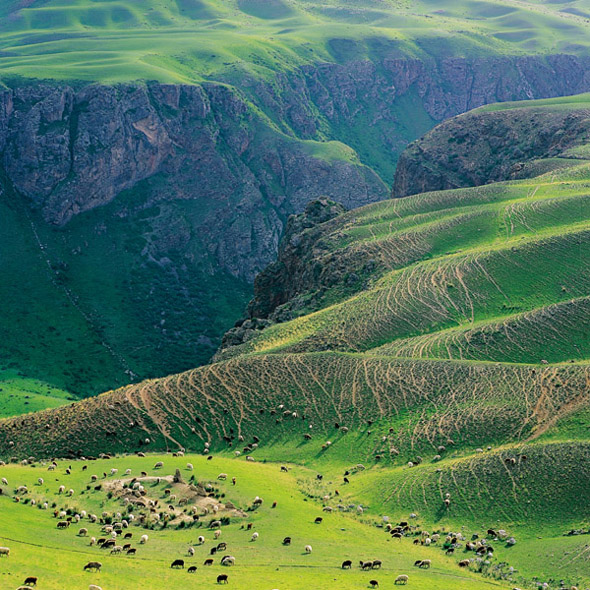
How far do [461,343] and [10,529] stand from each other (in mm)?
54060

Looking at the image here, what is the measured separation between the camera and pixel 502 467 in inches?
2362

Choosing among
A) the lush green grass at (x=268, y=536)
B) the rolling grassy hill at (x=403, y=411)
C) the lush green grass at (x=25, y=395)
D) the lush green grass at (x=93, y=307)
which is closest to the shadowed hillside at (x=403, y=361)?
the rolling grassy hill at (x=403, y=411)

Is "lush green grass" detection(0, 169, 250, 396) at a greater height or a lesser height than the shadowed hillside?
lesser

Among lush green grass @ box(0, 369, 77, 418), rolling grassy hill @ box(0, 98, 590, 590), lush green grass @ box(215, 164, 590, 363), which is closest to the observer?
rolling grassy hill @ box(0, 98, 590, 590)

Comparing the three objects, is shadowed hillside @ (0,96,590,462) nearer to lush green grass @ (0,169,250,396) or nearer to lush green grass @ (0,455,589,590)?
lush green grass @ (0,455,589,590)

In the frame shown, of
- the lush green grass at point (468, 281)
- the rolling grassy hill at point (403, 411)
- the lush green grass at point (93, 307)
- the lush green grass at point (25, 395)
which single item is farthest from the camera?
the lush green grass at point (93, 307)

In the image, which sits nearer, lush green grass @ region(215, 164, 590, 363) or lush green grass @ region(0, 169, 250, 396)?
lush green grass @ region(215, 164, 590, 363)

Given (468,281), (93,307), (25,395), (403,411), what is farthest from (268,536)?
(93,307)

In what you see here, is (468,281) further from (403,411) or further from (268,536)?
(268,536)

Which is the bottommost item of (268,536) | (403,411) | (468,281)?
(403,411)

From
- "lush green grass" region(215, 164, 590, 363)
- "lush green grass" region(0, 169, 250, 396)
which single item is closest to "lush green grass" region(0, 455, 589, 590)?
"lush green grass" region(215, 164, 590, 363)

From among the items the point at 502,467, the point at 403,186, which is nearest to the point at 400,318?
the point at 502,467

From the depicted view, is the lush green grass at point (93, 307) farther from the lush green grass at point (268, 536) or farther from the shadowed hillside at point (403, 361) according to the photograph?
the lush green grass at point (268, 536)

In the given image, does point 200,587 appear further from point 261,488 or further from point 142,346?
point 142,346
